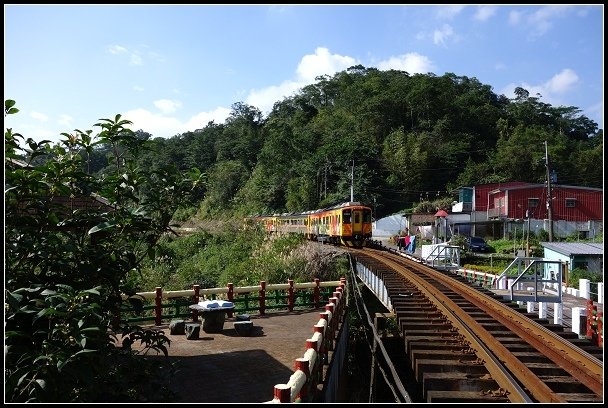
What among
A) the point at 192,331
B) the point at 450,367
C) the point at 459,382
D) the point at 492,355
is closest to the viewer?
the point at 459,382

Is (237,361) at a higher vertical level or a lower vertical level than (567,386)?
lower

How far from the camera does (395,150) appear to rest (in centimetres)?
5716

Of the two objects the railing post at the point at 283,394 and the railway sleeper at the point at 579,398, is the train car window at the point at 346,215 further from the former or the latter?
the railing post at the point at 283,394

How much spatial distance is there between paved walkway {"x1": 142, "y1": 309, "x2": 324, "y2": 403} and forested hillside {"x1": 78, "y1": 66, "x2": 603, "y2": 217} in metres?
37.5

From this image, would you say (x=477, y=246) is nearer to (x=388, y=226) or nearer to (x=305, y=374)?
(x=388, y=226)

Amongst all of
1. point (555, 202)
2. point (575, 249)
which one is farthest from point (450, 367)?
point (555, 202)

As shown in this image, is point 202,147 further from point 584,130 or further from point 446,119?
point 584,130

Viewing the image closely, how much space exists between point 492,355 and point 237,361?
3983mm

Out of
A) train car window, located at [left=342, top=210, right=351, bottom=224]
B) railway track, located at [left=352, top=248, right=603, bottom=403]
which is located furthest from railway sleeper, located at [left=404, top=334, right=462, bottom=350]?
train car window, located at [left=342, top=210, right=351, bottom=224]

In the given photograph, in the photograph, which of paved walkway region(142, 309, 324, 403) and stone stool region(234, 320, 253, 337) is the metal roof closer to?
paved walkway region(142, 309, 324, 403)

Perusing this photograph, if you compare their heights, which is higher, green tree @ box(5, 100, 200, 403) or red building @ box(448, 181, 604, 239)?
red building @ box(448, 181, 604, 239)

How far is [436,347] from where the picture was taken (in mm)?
7188

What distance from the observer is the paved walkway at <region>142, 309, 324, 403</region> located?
6.61 m

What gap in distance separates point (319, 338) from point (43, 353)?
372cm
